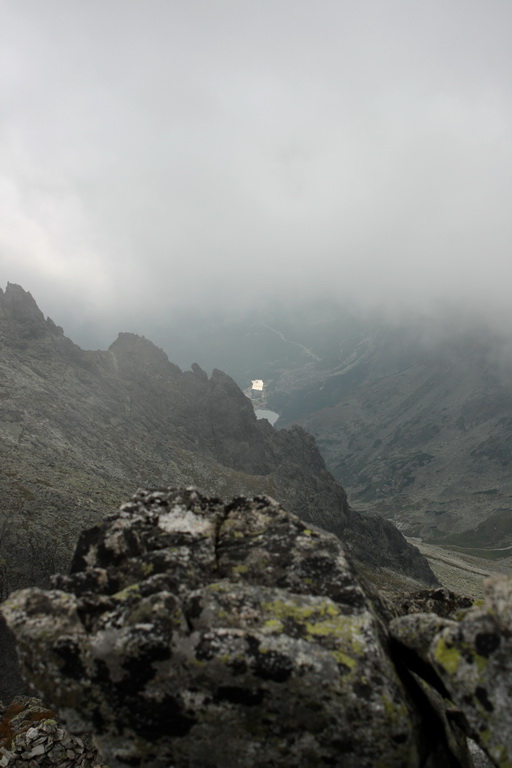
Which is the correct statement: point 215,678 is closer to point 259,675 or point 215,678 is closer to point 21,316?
point 259,675

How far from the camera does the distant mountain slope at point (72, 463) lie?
70812 mm

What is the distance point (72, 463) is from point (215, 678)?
111 m

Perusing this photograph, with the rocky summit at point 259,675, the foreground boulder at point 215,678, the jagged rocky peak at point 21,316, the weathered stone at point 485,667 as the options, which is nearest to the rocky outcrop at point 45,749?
the foreground boulder at point 215,678

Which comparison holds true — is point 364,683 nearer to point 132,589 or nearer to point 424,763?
point 424,763

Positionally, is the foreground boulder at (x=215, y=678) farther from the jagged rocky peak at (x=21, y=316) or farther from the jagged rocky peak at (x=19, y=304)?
the jagged rocky peak at (x=19, y=304)

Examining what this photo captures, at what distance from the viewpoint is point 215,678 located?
10.7 meters

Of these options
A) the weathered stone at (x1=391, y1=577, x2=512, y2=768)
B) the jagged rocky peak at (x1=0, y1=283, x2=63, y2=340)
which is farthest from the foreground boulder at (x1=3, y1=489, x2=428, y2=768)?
the jagged rocky peak at (x1=0, y1=283, x2=63, y2=340)

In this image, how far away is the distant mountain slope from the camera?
2788 inches

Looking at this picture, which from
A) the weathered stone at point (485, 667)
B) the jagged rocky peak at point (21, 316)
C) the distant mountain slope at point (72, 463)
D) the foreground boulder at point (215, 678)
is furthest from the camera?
the jagged rocky peak at point (21, 316)

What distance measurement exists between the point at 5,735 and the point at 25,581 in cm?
3888

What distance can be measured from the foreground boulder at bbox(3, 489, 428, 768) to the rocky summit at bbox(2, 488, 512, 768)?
1.2 inches

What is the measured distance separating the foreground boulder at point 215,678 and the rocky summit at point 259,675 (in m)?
0.03

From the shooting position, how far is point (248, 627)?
11.5 metres

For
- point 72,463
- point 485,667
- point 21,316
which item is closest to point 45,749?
point 485,667
